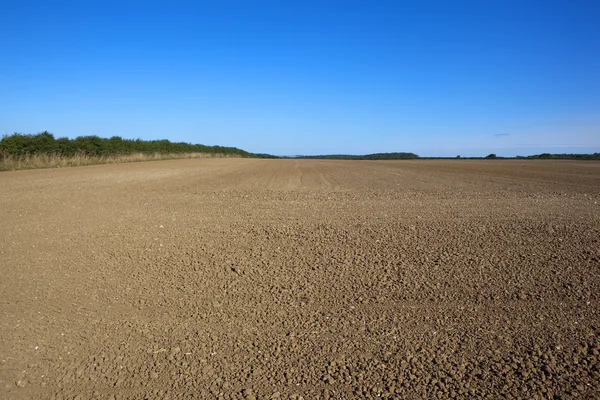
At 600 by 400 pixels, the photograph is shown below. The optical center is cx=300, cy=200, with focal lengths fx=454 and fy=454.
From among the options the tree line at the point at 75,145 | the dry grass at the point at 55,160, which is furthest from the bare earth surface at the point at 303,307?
the tree line at the point at 75,145

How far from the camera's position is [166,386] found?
3406 mm

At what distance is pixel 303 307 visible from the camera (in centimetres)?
472

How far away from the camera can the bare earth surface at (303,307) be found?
344cm

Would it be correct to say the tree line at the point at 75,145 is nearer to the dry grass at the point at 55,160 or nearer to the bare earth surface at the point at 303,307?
the dry grass at the point at 55,160

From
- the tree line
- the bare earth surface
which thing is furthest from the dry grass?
the bare earth surface

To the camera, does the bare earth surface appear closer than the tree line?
Yes

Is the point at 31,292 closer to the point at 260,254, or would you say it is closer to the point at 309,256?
the point at 260,254

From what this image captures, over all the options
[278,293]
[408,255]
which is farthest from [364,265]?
[278,293]

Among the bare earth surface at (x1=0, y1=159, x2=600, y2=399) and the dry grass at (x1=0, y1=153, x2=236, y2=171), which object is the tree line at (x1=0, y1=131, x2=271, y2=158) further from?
A: the bare earth surface at (x1=0, y1=159, x2=600, y2=399)

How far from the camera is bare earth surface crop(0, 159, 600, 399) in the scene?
3439 mm

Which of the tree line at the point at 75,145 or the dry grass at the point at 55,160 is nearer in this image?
the dry grass at the point at 55,160

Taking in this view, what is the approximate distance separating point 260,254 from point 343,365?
308 centimetres

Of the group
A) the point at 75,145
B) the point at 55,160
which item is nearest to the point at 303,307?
the point at 55,160

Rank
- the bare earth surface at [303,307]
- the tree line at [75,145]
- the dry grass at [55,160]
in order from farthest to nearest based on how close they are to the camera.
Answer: the tree line at [75,145], the dry grass at [55,160], the bare earth surface at [303,307]
